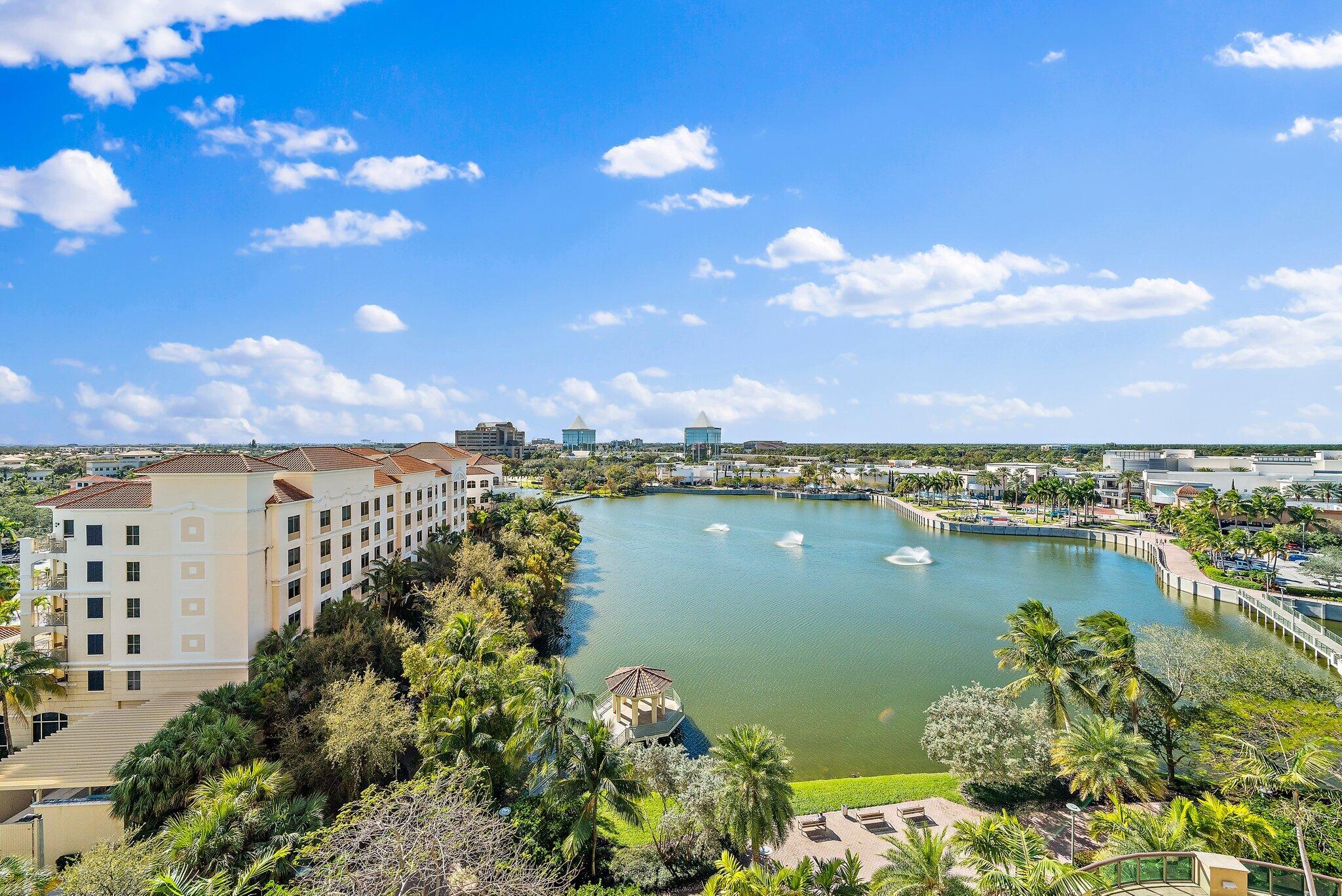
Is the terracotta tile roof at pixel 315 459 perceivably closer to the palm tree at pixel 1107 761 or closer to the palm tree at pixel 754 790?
the palm tree at pixel 754 790

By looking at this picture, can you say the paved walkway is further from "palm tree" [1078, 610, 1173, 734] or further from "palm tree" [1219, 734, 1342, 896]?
"palm tree" [1219, 734, 1342, 896]

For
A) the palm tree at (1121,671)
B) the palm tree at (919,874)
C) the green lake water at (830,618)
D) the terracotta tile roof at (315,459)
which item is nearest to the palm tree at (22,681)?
the terracotta tile roof at (315,459)

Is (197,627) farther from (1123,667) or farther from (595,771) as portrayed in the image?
(1123,667)

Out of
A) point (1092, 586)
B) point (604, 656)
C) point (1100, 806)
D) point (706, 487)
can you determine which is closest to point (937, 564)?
point (1092, 586)

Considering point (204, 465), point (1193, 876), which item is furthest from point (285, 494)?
point (1193, 876)

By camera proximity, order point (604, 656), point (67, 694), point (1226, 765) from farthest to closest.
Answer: point (604, 656)
point (67, 694)
point (1226, 765)

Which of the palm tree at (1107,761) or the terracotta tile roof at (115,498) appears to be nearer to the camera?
the palm tree at (1107,761)

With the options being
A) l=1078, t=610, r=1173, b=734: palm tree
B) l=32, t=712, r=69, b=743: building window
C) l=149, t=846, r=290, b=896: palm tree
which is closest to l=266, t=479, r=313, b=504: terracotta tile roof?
l=32, t=712, r=69, b=743: building window
